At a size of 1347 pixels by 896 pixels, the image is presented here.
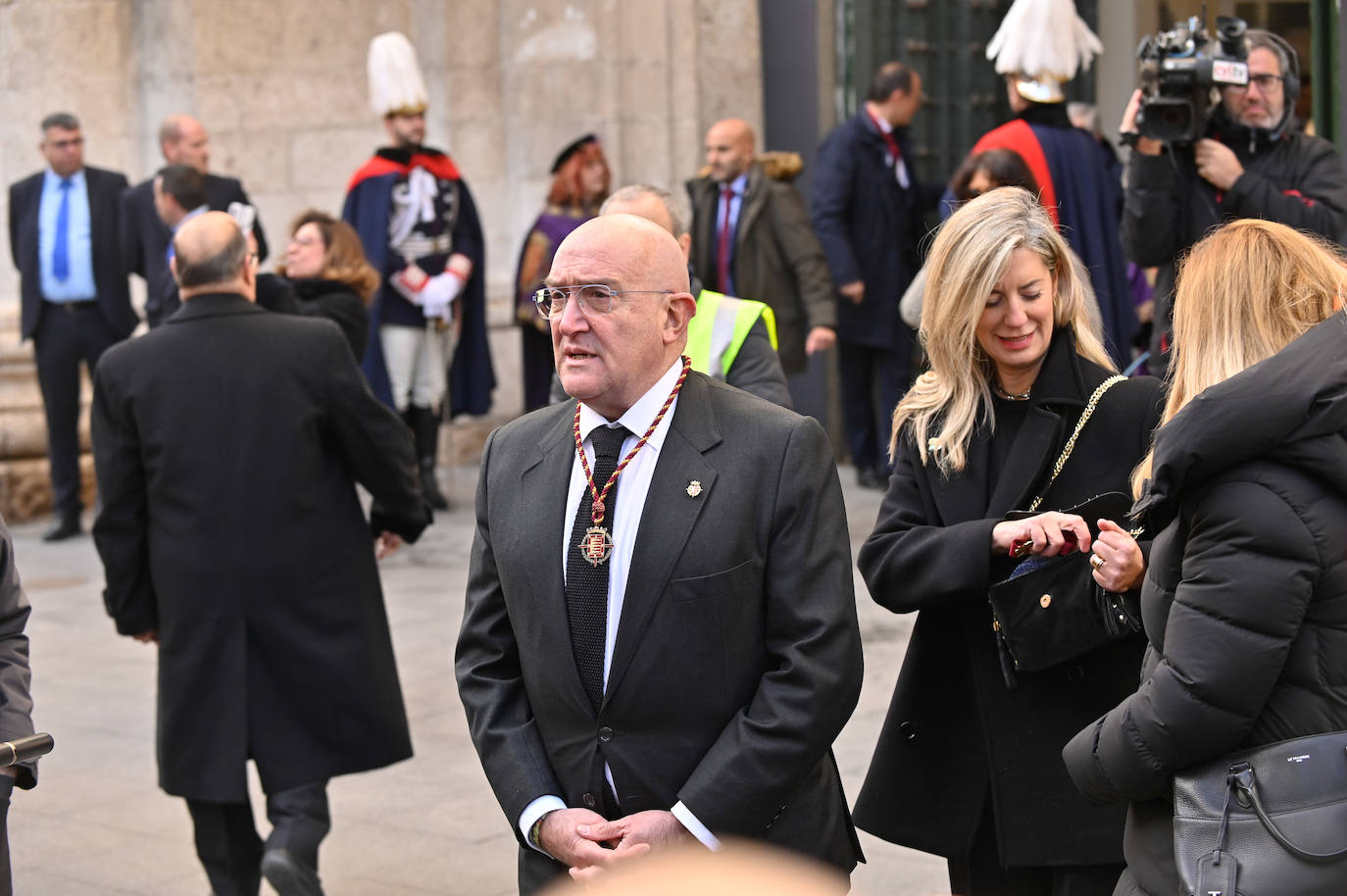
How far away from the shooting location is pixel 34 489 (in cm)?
1195

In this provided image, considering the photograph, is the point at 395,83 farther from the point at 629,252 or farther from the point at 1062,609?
the point at 1062,609

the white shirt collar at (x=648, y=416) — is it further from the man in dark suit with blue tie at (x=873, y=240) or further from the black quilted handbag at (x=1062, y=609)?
the man in dark suit with blue tie at (x=873, y=240)

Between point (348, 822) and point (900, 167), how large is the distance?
618cm

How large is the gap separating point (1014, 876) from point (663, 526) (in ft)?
3.72

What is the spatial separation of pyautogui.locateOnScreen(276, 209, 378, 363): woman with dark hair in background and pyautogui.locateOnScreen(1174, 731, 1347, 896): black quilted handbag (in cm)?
489

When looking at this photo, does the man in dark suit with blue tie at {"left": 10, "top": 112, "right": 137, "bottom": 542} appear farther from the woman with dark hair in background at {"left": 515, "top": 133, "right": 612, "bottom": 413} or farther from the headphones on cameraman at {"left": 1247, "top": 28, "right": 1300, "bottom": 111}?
the headphones on cameraman at {"left": 1247, "top": 28, "right": 1300, "bottom": 111}

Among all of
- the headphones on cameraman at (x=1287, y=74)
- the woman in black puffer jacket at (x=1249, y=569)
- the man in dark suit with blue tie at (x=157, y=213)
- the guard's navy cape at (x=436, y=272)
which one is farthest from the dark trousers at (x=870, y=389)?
the woman in black puffer jacket at (x=1249, y=569)

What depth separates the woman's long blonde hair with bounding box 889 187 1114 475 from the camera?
3.85 m

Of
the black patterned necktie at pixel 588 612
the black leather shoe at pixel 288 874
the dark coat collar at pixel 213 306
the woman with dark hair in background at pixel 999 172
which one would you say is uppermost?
the woman with dark hair in background at pixel 999 172

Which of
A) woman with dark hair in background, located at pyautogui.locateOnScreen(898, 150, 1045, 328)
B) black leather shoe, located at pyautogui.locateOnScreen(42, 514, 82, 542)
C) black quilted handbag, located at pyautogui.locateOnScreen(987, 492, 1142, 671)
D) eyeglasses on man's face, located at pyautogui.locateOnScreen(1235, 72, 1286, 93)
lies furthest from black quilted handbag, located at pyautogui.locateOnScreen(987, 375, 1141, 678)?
black leather shoe, located at pyautogui.locateOnScreen(42, 514, 82, 542)

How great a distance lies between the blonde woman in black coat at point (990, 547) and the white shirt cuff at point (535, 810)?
2.67ft

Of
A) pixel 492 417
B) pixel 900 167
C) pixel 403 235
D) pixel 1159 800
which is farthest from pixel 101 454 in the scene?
pixel 492 417

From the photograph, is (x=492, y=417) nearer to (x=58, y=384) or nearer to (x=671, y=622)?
(x=58, y=384)

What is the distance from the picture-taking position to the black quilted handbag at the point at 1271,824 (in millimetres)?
2719
